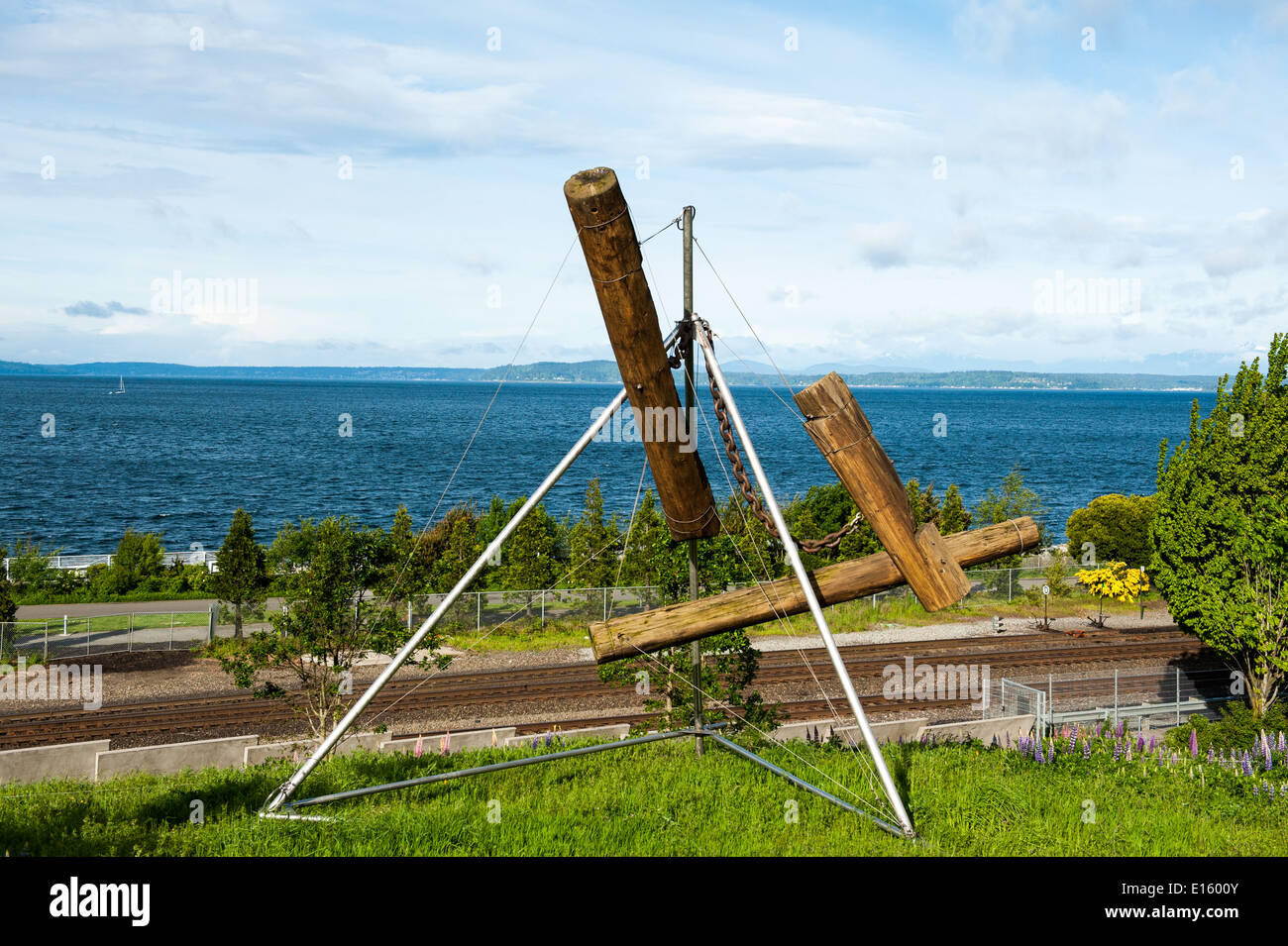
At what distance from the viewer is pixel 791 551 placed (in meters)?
7.18

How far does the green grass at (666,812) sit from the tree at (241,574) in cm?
2286

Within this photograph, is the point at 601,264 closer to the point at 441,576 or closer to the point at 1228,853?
the point at 1228,853

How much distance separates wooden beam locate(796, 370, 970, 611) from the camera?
7.09 metres

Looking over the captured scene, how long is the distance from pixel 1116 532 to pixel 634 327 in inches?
1671

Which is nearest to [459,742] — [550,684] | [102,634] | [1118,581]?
[550,684]

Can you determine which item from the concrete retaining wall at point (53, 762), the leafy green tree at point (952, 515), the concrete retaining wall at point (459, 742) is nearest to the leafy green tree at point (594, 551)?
the leafy green tree at point (952, 515)

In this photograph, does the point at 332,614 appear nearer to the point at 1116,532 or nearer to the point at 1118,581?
the point at 1118,581

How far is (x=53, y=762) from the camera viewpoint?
15969 millimetres

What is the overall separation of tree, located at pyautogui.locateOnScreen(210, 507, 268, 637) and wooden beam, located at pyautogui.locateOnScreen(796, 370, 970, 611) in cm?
2769

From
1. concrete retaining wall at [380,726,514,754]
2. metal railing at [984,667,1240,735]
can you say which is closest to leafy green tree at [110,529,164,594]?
concrete retaining wall at [380,726,514,754]

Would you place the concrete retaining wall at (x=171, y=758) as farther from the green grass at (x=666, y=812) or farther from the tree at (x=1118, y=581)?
the tree at (x=1118, y=581)

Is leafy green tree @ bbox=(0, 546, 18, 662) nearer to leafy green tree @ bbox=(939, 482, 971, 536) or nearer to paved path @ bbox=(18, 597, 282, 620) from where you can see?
paved path @ bbox=(18, 597, 282, 620)
